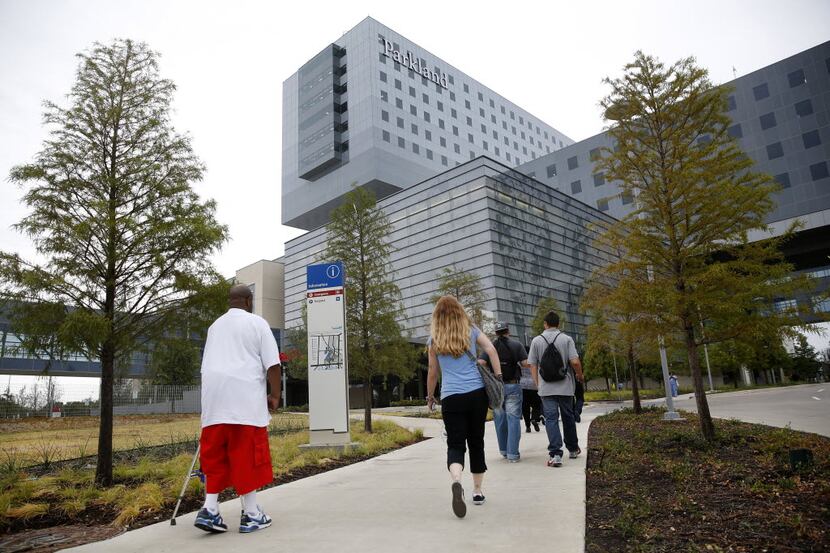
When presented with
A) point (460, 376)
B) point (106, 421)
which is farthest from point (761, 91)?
point (106, 421)

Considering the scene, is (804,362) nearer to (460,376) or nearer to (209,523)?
(460,376)

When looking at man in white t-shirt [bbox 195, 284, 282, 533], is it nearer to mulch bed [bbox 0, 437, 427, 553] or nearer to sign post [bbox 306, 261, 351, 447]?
mulch bed [bbox 0, 437, 427, 553]

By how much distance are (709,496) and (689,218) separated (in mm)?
4788

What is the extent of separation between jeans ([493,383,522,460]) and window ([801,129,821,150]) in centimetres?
5430

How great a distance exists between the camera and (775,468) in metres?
5.22

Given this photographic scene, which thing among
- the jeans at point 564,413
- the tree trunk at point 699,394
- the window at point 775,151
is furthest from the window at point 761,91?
the jeans at point 564,413

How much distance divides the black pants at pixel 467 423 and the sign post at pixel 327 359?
5874mm

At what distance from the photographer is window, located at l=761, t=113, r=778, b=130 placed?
1919 inches

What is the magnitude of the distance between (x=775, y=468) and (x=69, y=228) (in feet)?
29.4

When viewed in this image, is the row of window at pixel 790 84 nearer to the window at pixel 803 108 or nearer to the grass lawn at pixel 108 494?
the window at pixel 803 108

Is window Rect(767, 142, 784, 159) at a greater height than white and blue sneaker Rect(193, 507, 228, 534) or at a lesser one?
greater

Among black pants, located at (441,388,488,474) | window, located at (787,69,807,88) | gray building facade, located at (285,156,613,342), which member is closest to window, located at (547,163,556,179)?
gray building facade, located at (285,156,613,342)

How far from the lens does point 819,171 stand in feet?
150

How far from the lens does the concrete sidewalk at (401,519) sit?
10.8 feet
